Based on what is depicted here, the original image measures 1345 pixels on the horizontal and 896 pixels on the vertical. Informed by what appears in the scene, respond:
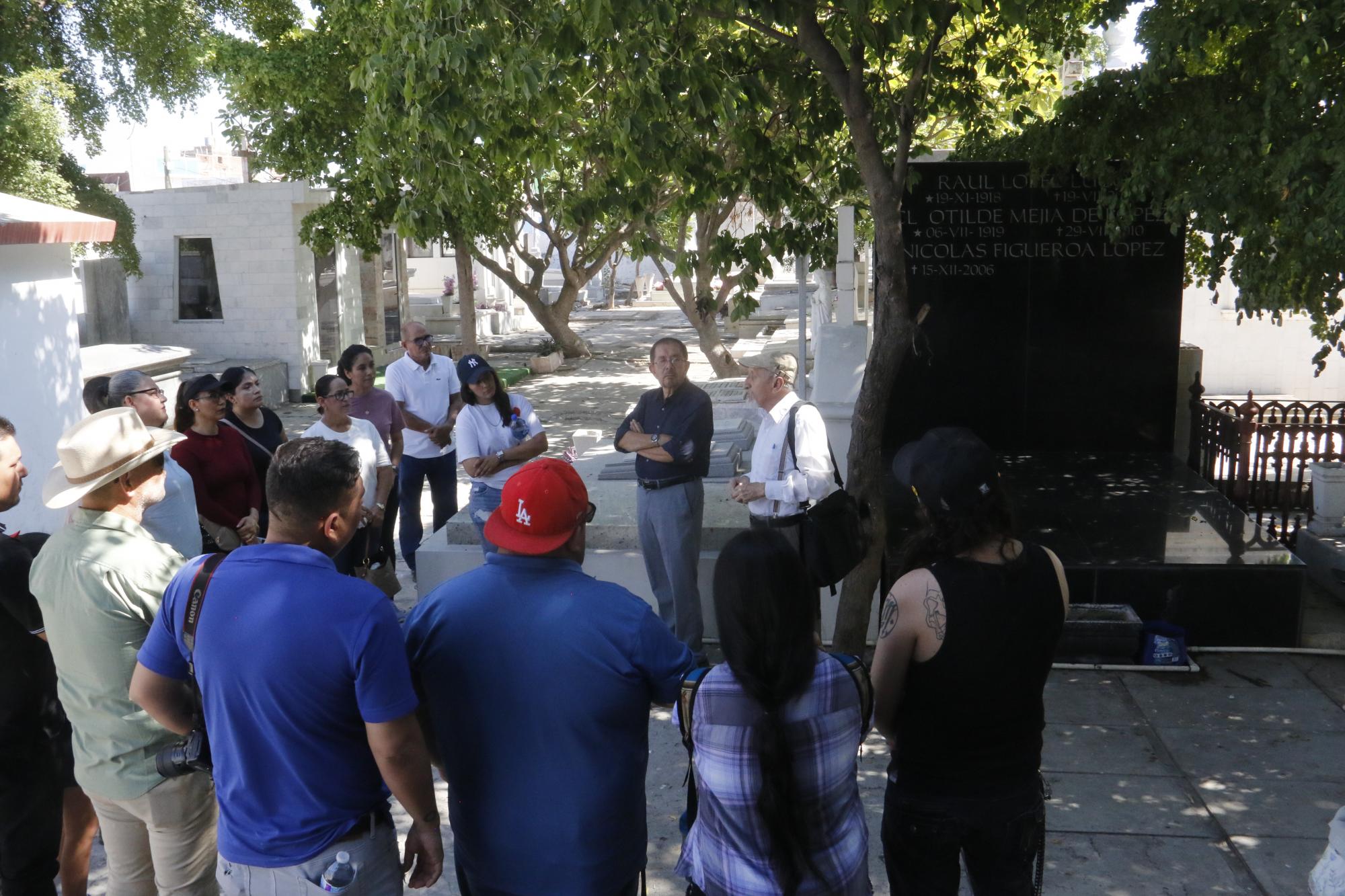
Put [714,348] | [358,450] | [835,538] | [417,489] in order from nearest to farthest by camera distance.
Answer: [835,538]
[358,450]
[417,489]
[714,348]

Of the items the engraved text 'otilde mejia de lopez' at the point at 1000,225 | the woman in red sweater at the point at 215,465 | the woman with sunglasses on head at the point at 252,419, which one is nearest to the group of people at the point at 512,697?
the woman in red sweater at the point at 215,465

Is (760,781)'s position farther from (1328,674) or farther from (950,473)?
(1328,674)

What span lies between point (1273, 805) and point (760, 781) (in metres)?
3.43

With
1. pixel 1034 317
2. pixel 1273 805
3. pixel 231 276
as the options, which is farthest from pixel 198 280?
pixel 1273 805

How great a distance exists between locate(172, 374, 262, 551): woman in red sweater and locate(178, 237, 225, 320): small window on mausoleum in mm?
15200

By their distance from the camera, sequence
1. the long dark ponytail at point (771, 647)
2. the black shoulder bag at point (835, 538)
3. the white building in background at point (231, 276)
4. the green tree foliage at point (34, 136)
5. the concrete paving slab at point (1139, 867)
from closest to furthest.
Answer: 1. the long dark ponytail at point (771, 647)
2. the concrete paving slab at point (1139, 867)
3. the black shoulder bag at point (835, 538)
4. the green tree foliage at point (34, 136)
5. the white building in background at point (231, 276)

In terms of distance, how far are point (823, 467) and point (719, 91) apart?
79.9 inches

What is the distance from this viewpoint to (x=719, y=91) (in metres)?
6.03

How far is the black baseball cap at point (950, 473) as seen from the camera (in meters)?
2.89

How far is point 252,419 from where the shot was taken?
594 cm

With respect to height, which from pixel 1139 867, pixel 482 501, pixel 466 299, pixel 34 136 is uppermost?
pixel 34 136

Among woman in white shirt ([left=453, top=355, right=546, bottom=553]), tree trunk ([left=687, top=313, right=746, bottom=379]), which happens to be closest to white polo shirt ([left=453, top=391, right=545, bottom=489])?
woman in white shirt ([left=453, top=355, right=546, bottom=553])

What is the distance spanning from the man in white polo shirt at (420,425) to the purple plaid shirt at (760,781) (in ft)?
17.7

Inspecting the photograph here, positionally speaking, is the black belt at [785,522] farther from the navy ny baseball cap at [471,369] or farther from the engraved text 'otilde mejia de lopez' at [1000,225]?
the engraved text 'otilde mejia de lopez' at [1000,225]
